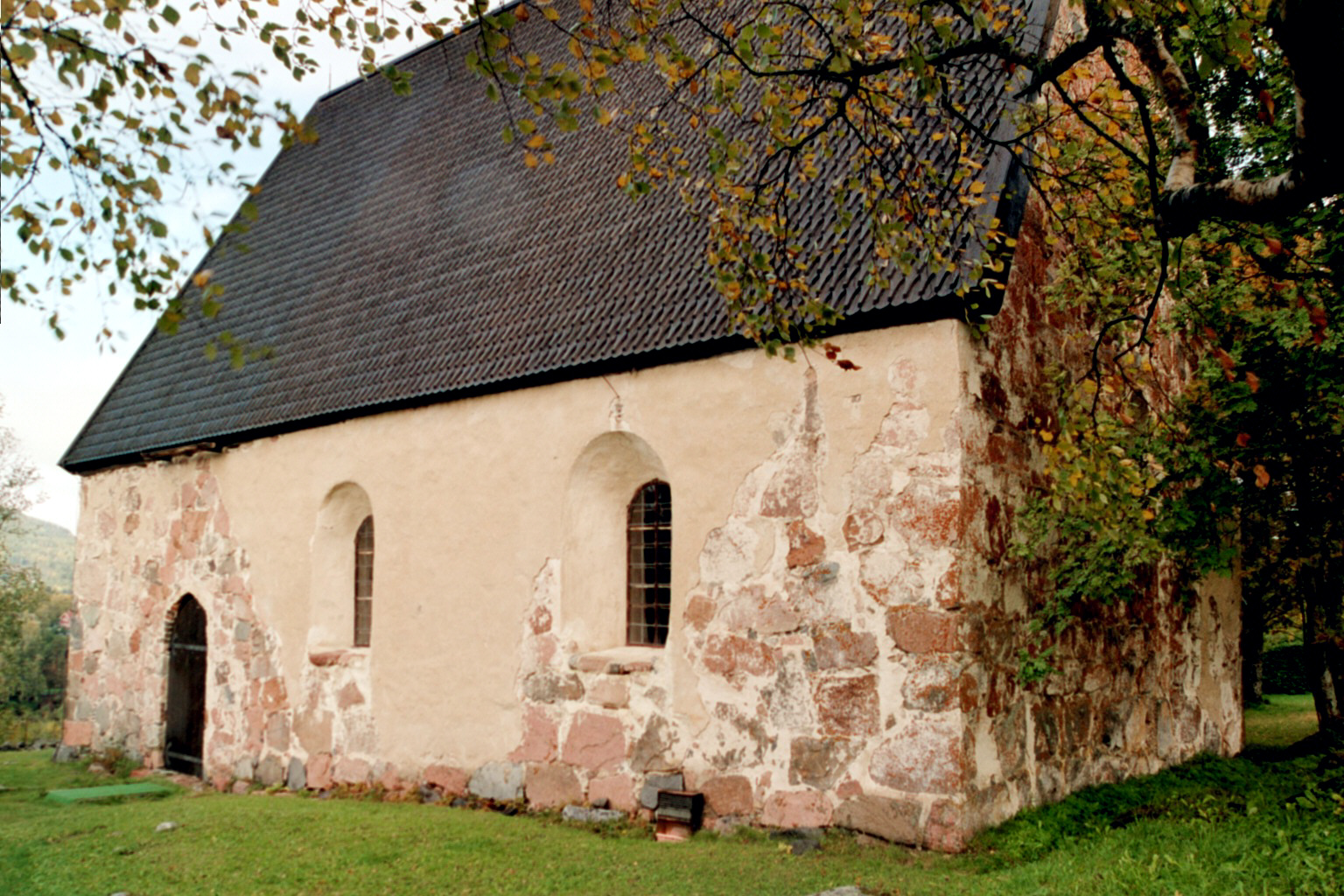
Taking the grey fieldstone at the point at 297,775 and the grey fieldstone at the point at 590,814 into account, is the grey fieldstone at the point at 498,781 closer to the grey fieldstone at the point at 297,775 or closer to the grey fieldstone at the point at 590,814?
the grey fieldstone at the point at 590,814

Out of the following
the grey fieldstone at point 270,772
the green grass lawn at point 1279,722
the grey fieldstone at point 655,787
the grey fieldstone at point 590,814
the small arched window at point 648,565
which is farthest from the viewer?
the green grass lawn at point 1279,722

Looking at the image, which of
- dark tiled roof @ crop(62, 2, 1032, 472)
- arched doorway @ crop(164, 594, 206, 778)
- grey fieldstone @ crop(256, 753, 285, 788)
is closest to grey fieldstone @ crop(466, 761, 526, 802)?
grey fieldstone @ crop(256, 753, 285, 788)

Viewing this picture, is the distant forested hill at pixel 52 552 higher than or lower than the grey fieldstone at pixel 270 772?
higher

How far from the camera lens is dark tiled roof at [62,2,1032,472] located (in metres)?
8.74

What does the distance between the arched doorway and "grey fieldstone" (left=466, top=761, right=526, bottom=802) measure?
452cm

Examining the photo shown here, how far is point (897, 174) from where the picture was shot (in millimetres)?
5824

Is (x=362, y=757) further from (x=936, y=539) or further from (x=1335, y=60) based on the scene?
(x=1335, y=60)

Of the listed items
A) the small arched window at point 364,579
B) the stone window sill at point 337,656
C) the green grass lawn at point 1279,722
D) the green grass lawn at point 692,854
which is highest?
the small arched window at point 364,579

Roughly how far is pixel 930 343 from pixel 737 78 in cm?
255

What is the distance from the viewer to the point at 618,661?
8.33 metres

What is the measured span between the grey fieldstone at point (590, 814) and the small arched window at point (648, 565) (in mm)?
1410

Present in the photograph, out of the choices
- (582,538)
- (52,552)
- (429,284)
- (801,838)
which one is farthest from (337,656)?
(52,552)

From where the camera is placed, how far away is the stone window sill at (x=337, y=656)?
1037 centimetres

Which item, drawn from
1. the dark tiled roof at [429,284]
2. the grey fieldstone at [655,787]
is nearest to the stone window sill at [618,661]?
the grey fieldstone at [655,787]
